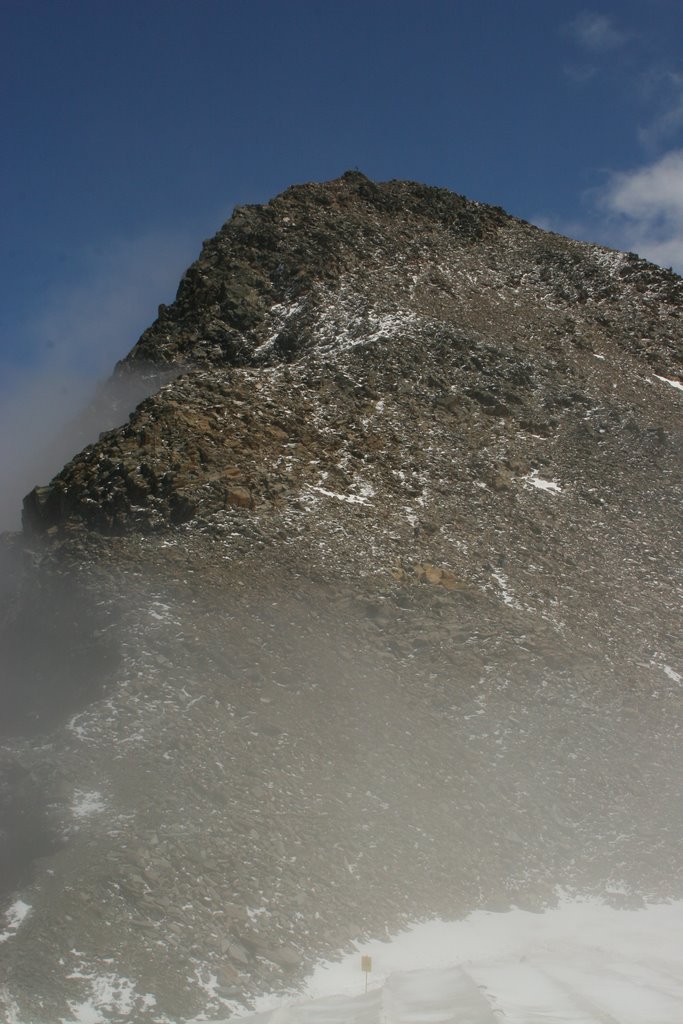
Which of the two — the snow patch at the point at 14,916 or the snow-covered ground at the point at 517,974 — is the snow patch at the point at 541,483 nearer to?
the snow-covered ground at the point at 517,974

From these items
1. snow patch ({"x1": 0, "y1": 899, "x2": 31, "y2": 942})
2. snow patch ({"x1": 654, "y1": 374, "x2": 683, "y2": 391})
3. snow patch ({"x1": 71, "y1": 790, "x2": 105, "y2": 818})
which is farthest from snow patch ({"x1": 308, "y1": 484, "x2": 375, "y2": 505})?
snow patch ({"x1": 654, "y1": 374, "x2": 683, "y2": 391})

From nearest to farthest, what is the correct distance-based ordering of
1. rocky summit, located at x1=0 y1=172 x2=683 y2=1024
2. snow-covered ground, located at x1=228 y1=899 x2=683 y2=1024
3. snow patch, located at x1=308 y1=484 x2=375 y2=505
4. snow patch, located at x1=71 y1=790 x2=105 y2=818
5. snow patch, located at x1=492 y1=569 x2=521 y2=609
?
snow-covered ground, located at x1=228 y1=899 x2=683 y2=1024
rocky summit, located at x1=0 y1=172 x2=683 y2=1024
snow patch, located at x1=71 y1=790 x2=105 y2=818
snow patch, located at x1=492 y1=569 x2=521 y2=609
snow patch, located at x1=308 y1=484 x2=375 y2=505

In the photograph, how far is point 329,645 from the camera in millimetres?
19812

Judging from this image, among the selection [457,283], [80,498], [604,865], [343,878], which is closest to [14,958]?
[343,878]

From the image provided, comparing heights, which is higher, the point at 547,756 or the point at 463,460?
the point at 463,460

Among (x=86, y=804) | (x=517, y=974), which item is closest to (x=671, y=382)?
(x=517, y=974)

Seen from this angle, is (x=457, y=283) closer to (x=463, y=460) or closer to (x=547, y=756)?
(x=463, y=460)

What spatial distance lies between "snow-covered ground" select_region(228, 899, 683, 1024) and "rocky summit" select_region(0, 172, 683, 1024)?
17.2 inches

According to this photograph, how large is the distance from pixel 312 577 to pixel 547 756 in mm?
6751

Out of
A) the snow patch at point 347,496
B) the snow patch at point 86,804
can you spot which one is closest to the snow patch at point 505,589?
the snow patch at point 347,496

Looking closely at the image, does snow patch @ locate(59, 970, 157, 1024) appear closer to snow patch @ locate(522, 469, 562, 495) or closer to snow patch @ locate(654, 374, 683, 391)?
snow patch @ locate(522, 469, 562, 495)

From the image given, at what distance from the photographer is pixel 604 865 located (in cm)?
1667

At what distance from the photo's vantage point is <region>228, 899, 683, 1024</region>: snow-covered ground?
1102 cm

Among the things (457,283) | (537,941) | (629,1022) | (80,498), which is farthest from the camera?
(457,283)
